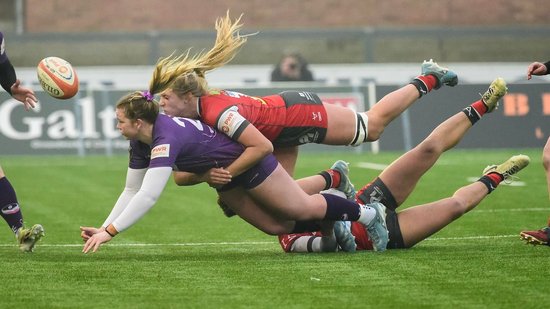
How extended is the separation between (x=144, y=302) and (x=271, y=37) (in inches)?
880

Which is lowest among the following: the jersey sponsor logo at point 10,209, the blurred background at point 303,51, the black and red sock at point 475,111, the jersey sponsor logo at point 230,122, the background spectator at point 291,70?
the blurred background at point 303,51

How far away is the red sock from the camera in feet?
33.5

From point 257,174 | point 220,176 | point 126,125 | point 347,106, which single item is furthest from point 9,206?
point 347,106

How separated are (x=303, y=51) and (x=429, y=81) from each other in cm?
1883

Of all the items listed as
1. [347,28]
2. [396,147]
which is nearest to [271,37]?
[347,28]

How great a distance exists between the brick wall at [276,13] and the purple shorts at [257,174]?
2258cm

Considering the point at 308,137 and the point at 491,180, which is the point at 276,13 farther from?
the point at 491,180

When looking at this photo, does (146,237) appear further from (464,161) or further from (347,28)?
(347,28)

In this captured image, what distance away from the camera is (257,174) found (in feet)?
28.6

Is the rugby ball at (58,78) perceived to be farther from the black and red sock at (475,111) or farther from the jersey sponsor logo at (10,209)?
the black and red sock at (475,111)

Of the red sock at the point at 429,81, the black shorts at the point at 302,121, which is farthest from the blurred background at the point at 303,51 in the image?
the black shorts at the point at 302,121

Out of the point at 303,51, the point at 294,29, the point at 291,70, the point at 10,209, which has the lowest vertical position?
the point at 303,51

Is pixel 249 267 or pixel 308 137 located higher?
pixel 308 137

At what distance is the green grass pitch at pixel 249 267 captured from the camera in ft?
23.0
